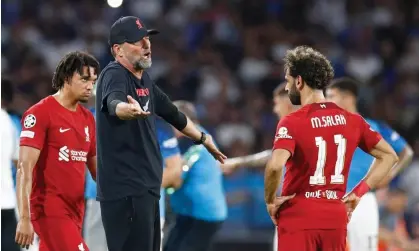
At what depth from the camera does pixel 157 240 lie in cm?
629

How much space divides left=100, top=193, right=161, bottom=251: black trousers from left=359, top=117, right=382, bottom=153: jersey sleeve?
59.1 inches

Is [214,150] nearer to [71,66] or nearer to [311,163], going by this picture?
[311,163]

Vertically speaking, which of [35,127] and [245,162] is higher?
[245,162]

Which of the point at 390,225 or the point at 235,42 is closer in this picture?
the point at 390,225

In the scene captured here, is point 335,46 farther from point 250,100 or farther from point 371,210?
point 371,210

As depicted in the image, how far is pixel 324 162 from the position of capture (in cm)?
622

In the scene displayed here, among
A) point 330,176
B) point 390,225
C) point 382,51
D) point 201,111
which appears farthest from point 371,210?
point 382,51

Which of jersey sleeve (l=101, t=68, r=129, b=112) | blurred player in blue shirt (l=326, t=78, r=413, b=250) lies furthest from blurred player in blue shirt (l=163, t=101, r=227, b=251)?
jersey sleeve (l=101, t=68, r=129, b=112)

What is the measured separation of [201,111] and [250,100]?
0.90 metres

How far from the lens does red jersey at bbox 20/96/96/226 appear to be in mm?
6667

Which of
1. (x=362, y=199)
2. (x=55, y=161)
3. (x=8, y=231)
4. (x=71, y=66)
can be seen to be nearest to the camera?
(x=55, y=161)

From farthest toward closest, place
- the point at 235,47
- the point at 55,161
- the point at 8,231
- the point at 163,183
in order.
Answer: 1. the point at 235,47
2. the point at 8,231
3. the point at 163,183
4. the point at 55,161

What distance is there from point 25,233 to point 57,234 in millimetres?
371

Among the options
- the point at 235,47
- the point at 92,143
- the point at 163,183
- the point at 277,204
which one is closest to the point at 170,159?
the point at 163,183
